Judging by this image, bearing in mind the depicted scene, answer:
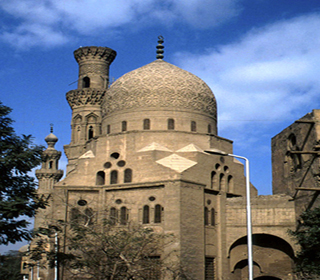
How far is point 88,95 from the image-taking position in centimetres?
3859

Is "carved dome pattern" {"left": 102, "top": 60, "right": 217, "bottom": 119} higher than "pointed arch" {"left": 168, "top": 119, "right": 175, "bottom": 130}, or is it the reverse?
"carved dome pattern" {"left": 102, "top": 60, "right": 217, "bottom": 119}

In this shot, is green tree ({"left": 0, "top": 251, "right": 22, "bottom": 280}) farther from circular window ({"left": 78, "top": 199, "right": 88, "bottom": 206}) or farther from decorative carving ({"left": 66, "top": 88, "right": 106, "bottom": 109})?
decorative carving ({"left": 66, "top": 88, "right": 106, "bottom": 109})

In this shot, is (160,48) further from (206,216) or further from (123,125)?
(206,216)

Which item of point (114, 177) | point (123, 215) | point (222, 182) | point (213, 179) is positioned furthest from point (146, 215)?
point (222, 182)

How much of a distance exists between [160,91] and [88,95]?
7564mm

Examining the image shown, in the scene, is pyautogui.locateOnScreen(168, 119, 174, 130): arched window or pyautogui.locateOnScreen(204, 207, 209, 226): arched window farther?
pyautogui.locateOnScreen(168, 119, 174, 130): arched window

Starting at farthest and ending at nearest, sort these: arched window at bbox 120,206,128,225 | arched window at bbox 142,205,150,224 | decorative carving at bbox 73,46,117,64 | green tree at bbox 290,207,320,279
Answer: decorative carving at bbox 73,46,117,64 < arched window at bbox 120,206,128,225 < arched window at bbox 142,205,150,224 < green tree at bbox 290,207,320,279

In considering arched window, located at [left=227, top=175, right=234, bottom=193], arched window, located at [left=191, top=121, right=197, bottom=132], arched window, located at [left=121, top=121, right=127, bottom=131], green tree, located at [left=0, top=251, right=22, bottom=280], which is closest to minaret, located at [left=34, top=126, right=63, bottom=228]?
arched window, located at [left=121, top=121, right=127, bottom=131]

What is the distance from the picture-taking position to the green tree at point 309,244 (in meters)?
25.0

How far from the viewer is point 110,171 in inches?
1220

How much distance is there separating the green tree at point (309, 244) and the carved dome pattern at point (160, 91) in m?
10.5

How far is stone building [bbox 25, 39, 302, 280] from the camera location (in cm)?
2805

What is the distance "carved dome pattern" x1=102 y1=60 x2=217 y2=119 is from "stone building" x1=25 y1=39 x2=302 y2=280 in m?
0.06

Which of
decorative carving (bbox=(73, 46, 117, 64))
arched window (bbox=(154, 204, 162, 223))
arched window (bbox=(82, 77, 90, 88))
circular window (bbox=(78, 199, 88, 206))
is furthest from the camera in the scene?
arched window (bbox=(82, 77, 90, 88))
